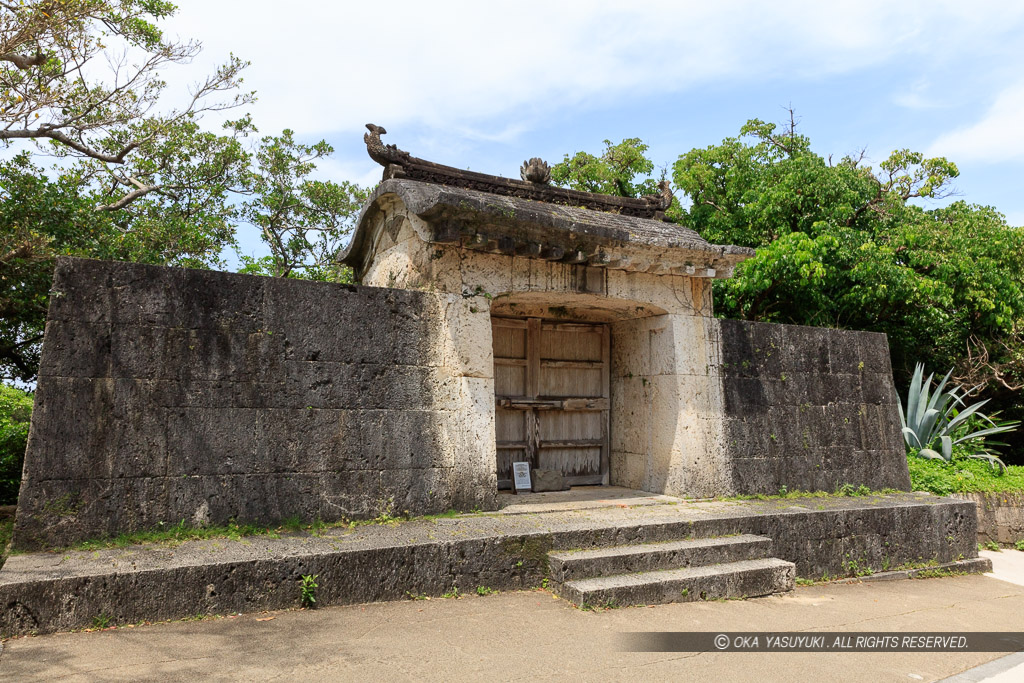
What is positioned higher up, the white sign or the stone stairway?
the white sign

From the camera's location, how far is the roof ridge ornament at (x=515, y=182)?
651 centimetres

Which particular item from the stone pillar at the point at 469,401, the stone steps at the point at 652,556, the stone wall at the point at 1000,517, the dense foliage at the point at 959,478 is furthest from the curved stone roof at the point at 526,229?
the stone wall at the point at 1000,517

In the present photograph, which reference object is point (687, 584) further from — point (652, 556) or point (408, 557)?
point (408, 557)

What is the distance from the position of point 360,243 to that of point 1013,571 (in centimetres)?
826

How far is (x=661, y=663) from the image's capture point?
3.78 metres

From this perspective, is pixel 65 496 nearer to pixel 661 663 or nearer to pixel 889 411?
pixel 661 663

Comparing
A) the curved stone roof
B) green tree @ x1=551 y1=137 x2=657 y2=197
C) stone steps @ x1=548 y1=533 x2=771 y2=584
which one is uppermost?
green tree @ x1=551 y1=137 x2=657 y2=197

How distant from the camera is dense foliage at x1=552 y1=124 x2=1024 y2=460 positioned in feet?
38.4

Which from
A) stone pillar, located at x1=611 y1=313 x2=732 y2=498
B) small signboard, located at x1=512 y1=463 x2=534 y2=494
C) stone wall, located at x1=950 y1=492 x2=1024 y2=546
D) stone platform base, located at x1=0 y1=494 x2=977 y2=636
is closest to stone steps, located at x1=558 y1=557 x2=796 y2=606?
stone platform base, located at x1=0 y1=494 x2=977 y2=636

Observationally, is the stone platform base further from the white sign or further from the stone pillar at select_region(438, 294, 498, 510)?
the white sign

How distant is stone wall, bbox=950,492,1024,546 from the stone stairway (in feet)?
16.3

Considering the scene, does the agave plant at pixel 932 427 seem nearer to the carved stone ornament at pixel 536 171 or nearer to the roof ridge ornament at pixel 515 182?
the roof ridge ornament at pixel 515 182

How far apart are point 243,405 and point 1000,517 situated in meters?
9.63

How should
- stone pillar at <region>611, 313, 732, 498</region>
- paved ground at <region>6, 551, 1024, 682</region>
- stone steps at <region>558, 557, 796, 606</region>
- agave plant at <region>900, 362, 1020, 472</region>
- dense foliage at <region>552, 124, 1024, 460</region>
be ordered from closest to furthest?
paved ground at <region>6, 551, 1024, 682</region>
stone steps at <region>558, 557, 796, 606</region>
stone pillar at <region>611, 313, 732, 498</region>
agave plant at <region>900, 362, 1020, 472</region>
dense foliage at <region>552, 124, 1024, 460</region>
